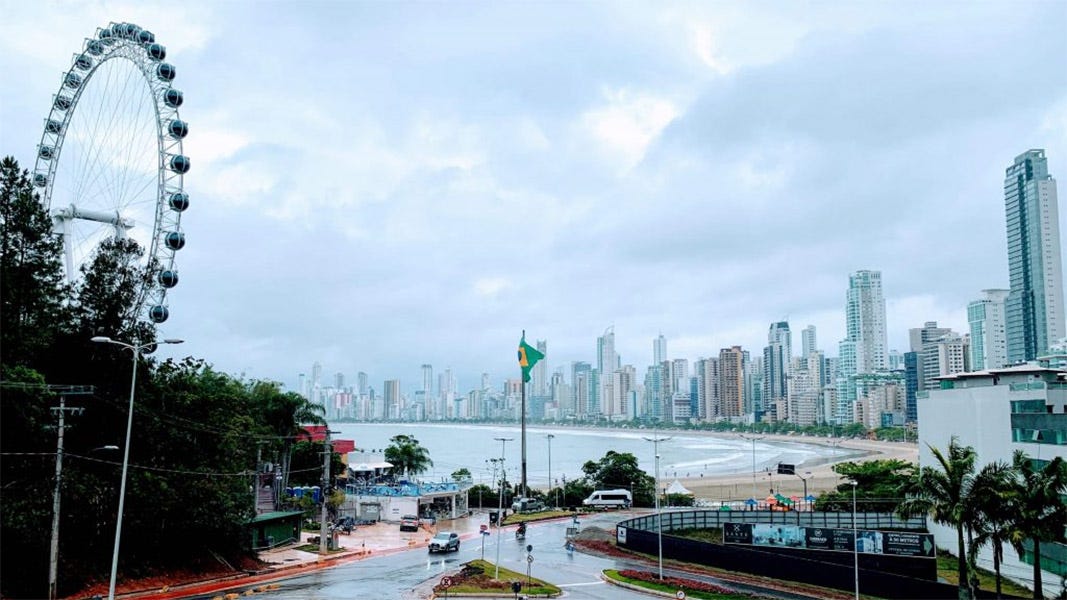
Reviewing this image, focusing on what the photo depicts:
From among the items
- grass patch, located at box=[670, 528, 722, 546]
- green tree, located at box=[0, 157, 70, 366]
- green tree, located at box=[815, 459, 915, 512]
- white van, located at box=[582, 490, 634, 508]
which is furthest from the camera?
white van, located at box=[582, 490, 634, 508]

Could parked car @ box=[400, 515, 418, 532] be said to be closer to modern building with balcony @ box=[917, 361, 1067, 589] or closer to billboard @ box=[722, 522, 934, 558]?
billboard @ box=[722, 522, 934, 558]

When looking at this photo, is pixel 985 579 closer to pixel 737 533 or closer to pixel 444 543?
pixel 737 533

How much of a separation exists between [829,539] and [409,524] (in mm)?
33193

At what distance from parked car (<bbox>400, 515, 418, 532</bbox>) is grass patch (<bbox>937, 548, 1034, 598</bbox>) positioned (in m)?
37.4

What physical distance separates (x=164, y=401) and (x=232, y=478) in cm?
554

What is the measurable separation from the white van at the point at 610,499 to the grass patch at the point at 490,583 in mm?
39563

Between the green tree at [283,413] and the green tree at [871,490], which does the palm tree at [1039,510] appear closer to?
the green tree at [871,490]

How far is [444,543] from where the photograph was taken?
51969 mm

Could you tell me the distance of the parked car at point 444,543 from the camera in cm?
5172

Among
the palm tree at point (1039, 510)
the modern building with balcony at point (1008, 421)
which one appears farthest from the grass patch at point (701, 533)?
the palm tree at point (1039, 510)

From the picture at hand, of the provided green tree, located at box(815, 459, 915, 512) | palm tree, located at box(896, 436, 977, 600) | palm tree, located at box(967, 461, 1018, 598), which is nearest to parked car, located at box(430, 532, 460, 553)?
palm tree, located at box(896, 436, 977, 600)

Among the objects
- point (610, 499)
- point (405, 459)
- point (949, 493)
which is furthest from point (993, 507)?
point (405, 459)

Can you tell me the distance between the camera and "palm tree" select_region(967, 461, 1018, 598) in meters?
32.9

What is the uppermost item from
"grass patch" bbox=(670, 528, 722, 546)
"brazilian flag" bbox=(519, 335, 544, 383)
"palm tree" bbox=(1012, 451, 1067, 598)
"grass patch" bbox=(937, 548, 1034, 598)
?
"brazilian flag" bbox=(519, 335, 544, 383)
